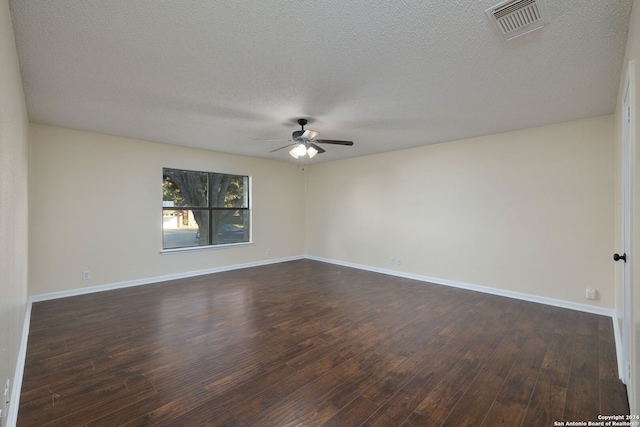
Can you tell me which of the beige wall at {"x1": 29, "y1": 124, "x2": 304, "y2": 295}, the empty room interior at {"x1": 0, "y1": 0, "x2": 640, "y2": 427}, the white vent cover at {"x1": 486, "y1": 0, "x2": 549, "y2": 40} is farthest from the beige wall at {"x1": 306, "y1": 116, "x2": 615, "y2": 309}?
the beige wall at {"x1": 29, "y1": 124, "x2": 304, "y2": 295}

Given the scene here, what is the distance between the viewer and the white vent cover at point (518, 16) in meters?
1.60

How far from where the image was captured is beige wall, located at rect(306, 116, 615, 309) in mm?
3500

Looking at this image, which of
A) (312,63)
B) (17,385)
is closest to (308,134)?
(312,63)

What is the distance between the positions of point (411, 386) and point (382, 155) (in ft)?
14.6

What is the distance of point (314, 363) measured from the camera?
236 cm

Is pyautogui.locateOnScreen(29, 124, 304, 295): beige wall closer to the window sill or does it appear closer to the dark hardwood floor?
the window sill

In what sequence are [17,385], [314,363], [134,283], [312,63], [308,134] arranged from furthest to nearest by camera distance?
[134,283], [308,134], [314,363], [312,63], [17,385]

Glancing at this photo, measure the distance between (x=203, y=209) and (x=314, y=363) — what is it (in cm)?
418

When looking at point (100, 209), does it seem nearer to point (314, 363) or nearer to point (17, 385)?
point (17, 385)

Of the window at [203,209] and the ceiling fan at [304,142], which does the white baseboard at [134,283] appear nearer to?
the window at [203,209]

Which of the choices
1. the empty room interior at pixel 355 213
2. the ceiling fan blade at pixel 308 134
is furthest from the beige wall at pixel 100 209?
the ceiling fan blade at pixel 308 134

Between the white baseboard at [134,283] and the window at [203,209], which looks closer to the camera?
the white baseboard at [134,283]

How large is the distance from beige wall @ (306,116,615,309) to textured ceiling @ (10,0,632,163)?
0.55m

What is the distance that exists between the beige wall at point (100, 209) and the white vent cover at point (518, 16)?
16.5 feet
